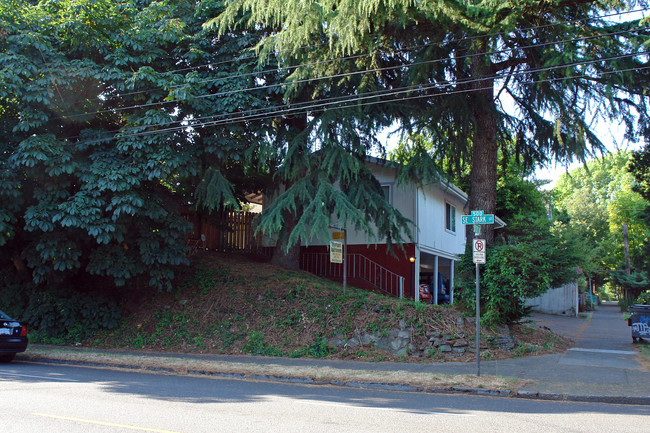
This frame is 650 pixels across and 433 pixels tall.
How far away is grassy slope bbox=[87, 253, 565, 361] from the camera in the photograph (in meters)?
13.9

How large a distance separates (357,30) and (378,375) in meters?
7.98

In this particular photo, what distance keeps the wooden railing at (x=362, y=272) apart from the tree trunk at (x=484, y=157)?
220 inches

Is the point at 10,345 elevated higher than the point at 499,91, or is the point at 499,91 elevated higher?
the point at 499,91

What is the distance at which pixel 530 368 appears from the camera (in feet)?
37.9

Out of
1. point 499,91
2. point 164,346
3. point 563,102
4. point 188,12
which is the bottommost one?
point 164,346

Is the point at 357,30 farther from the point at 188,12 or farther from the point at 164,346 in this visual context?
the point at 164,346

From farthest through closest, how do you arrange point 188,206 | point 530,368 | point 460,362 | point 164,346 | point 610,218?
point 610,218 < point 188,206 < point 164,346 < point 460,362 < point 530,368

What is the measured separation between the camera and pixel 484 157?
15.0 m

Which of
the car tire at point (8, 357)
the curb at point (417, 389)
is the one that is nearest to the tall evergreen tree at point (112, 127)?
the car tire at point (8, 357)

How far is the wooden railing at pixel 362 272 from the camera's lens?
1995cm

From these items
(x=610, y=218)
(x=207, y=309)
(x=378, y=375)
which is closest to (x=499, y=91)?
(x=378, y=375)

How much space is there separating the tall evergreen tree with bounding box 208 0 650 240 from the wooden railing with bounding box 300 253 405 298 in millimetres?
5748

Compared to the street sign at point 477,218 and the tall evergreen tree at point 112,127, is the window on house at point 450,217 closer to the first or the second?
the tall evergreen tree at point 112,127

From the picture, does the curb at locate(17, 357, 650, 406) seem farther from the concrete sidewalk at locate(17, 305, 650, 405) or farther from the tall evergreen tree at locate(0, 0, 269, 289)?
the tall evergreen tree at locate(0, 0, 269, 289)
